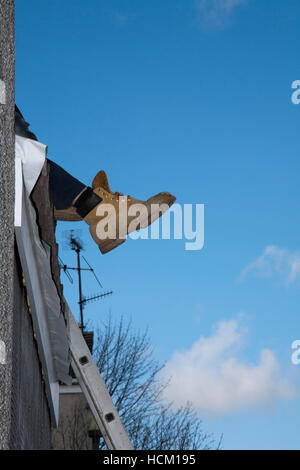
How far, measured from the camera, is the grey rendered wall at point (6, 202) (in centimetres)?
350

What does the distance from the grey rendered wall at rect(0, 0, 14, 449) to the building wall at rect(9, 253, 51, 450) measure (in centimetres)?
108

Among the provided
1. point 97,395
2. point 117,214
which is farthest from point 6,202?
point 97,395

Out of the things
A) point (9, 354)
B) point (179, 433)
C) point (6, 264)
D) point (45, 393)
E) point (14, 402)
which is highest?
point (6, 264)

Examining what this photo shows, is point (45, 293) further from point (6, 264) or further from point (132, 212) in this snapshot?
point (6, 264)

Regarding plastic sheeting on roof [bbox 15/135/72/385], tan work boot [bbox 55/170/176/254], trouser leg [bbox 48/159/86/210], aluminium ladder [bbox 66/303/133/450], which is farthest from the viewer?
aluminium ladder [bbox 66/303/133/450]

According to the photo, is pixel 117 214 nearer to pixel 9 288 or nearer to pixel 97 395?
pixel 97 395

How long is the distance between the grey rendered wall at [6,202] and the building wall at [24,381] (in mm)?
1083

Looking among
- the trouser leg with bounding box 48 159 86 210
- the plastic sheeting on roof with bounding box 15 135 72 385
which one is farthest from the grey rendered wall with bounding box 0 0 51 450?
the trouser leg with bounding box 48 159 86 210

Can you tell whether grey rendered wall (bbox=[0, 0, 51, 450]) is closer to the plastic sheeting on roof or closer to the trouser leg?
the plastic sheeting on roof

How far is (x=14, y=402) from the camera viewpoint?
483 centimetres

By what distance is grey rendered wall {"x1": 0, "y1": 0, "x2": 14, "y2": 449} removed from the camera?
A: 11.5 feet

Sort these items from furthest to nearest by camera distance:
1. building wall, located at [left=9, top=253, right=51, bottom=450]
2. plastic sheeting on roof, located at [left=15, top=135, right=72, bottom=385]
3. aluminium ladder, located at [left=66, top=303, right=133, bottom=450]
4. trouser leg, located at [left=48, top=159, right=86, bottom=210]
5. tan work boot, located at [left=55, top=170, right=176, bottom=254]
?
aluminium ladder, located at [left=66, top=303, right=133, bottom=450] < tan work boot, located at [left=55, top=170, right=176, bottom=254] < trouser leg, located at [left=48, top=159, right=86, bottom=210] < building wall, located at [left=9, top=253, right=51, bottom=450] < plastic sheeting on roof, located at [left=15, top=135, right=72, bottom=385]

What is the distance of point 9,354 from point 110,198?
134 inches
